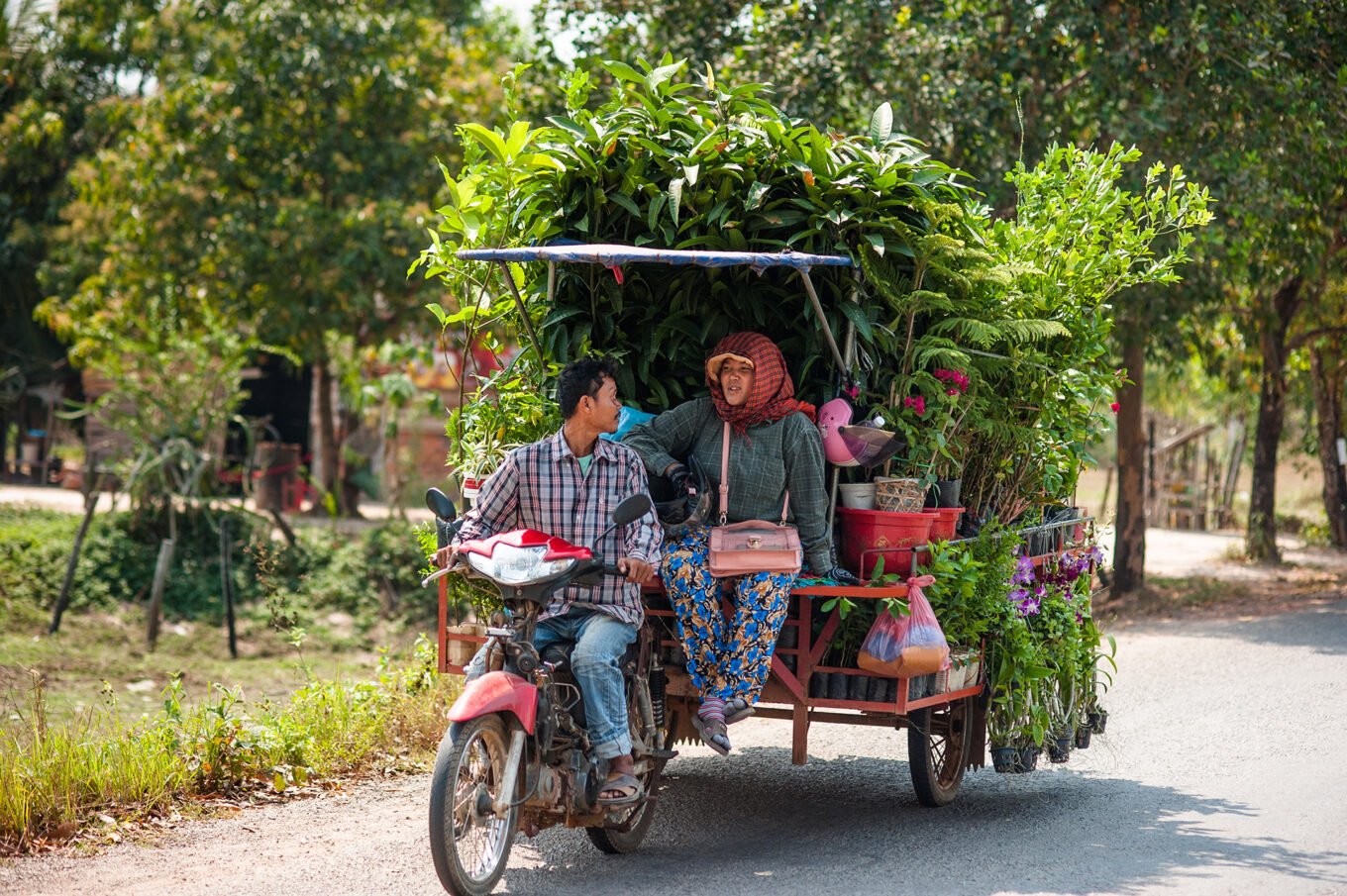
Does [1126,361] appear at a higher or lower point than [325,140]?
lower

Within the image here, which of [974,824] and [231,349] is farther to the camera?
[231,349]

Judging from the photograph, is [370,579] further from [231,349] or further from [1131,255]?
[1131,255]

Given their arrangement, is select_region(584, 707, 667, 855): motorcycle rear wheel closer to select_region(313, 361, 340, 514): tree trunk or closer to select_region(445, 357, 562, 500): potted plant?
select_region(445, 357, 562, 500): potted plant

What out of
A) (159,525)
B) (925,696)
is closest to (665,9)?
(159,525)

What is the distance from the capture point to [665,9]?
14.3 m

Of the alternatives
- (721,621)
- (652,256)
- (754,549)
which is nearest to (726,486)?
(754,549)

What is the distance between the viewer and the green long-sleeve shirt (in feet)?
19.2

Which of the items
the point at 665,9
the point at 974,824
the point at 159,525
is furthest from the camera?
the point at 159,525

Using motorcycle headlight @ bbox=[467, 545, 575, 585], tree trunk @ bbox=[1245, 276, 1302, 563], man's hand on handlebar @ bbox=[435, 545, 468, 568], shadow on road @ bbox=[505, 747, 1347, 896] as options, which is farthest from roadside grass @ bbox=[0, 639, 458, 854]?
tree trunk @ bbox=[1245, 276, 1302, 563]

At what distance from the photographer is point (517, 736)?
495 cm

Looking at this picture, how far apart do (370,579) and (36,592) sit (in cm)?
368

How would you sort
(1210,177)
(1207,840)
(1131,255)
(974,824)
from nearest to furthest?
1. (1207,840)
2. (974,824)
3. (1131,255)
4. (1210,177)

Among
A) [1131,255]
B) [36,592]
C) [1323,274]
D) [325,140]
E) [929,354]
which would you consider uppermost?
[325,140]

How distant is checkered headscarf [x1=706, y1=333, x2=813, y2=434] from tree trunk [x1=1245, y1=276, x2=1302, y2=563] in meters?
12.8
